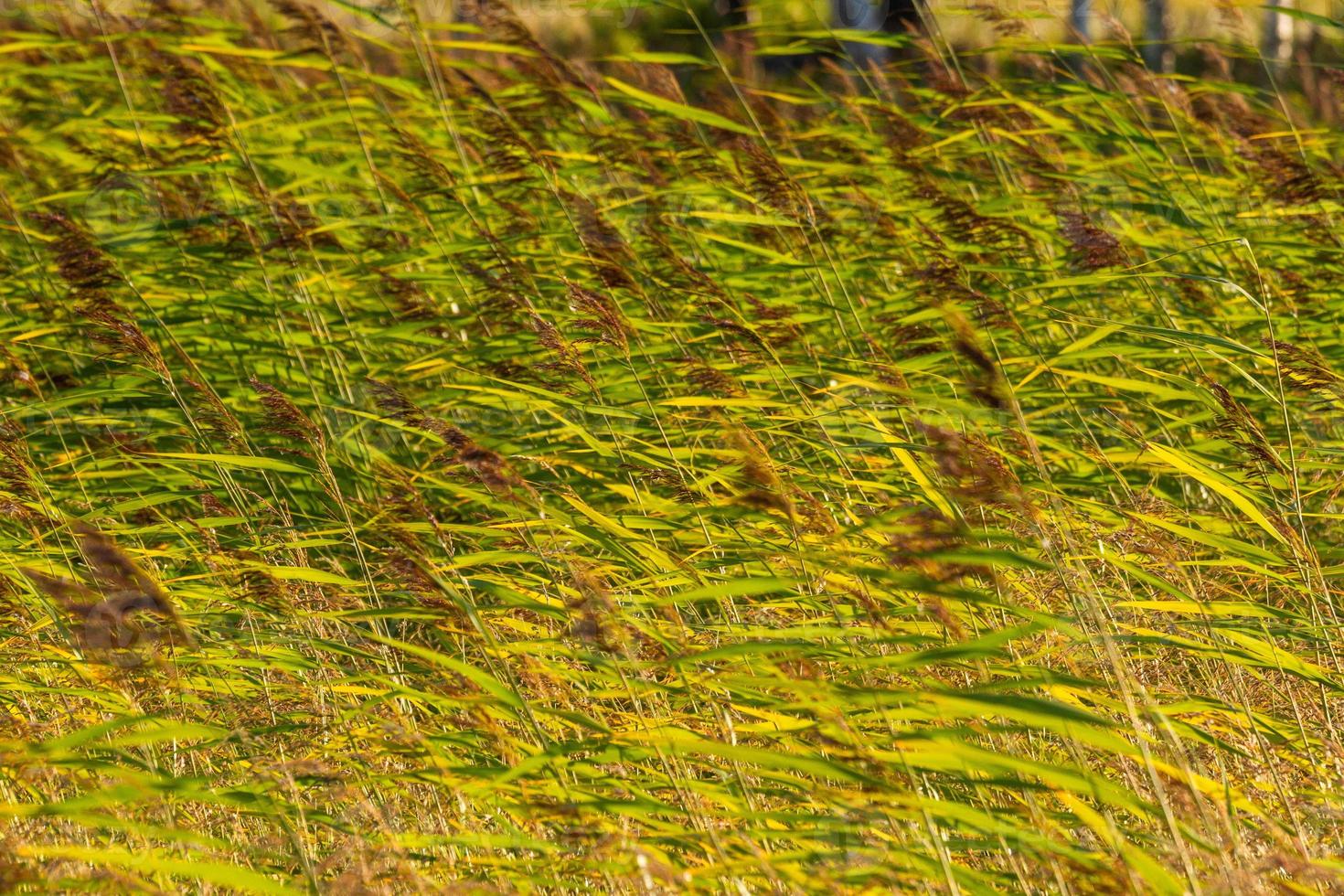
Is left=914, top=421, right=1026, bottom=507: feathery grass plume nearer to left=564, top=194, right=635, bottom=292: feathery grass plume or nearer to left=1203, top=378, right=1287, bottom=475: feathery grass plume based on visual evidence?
left=1203, top=378, right=1287, bottom=475: feathery grass plume

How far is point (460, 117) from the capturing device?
518cm

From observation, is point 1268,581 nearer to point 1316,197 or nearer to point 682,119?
point 1316,197

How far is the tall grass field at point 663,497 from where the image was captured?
197cm

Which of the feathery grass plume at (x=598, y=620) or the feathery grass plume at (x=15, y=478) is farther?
the feathery grass plume at (x=15, y=478)

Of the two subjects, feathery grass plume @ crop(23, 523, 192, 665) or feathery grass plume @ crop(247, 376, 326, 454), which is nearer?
feathery grass plume @ crop(23, 523, 192, 665)

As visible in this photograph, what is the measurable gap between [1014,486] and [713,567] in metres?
1.18

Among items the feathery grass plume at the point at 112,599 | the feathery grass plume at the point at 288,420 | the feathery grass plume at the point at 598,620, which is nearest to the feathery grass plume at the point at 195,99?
the feathery grass plume at the point at 288,420

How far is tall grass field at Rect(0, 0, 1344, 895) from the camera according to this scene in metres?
1.97

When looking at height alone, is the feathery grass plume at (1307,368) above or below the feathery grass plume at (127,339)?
above

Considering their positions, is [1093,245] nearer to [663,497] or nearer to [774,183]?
[774,183]

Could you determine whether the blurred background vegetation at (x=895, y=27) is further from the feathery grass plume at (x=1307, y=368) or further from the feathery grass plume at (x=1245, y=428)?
the feathery grass plume at (x=1245, y=428)

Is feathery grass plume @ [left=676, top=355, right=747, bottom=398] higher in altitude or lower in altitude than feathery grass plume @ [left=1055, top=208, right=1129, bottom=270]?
lower

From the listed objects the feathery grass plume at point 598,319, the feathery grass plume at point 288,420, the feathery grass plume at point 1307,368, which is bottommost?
the feathery grass plume at point 288,420

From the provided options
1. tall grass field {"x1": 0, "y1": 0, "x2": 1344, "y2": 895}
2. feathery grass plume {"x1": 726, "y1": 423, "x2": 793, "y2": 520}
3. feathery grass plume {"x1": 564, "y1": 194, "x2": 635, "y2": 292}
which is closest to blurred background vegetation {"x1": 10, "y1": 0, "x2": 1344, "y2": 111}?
tall grass field {"x1": 0, "y1": 0, "x2": 1344, "y2": 895}
